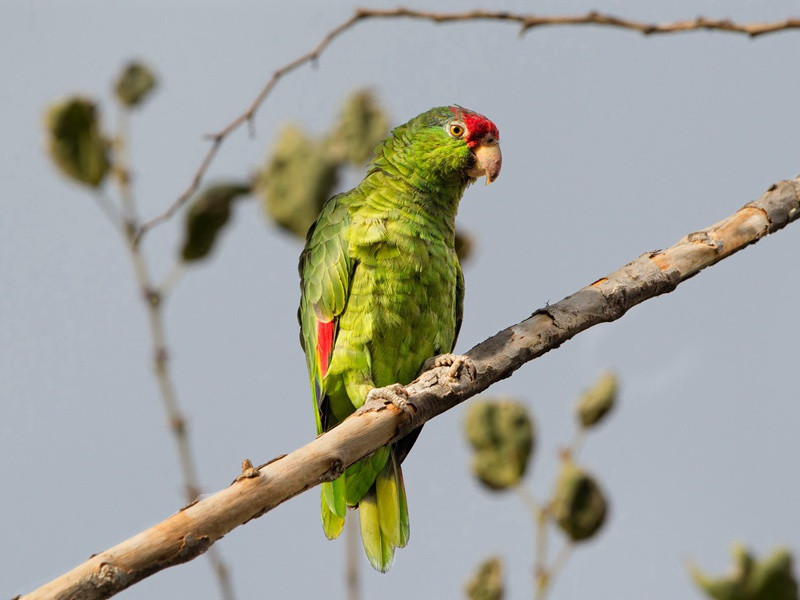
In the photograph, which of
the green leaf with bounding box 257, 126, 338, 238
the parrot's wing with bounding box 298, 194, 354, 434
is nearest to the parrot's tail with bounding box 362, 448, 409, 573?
the parrot's wing with bounding box 298, 194, 354, 434

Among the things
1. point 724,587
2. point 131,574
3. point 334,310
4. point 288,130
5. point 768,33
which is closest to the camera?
point 131,574

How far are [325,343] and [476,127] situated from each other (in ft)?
4.20

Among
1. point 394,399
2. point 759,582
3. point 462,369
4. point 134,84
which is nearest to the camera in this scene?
point 759,582

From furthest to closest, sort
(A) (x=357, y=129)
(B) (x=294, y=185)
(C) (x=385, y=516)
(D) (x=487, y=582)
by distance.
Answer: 1. (A) (x=357, y=129)
2. (B) (x=294, y=185)
3. (C) (x=385, y=516)
4. (D) (x=487, y=582)

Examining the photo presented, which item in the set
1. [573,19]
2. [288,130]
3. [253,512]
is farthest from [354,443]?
[288,130]

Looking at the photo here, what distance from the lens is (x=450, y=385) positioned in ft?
11.0

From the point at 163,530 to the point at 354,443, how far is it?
29.4 inches

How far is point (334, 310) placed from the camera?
13.3ft

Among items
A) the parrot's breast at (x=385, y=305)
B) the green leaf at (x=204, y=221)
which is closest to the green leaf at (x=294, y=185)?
the green leaf at (x=204, y=221)

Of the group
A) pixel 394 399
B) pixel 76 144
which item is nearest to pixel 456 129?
pixel 394 399

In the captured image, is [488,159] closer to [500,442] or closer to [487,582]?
[500,442]

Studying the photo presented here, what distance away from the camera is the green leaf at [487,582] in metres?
3.74

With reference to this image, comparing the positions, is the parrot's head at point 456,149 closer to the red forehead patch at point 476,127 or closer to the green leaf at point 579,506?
the red forehead patch at point 476,127

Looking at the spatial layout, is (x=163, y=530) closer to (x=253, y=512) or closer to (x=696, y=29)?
(x=253, y=512)
